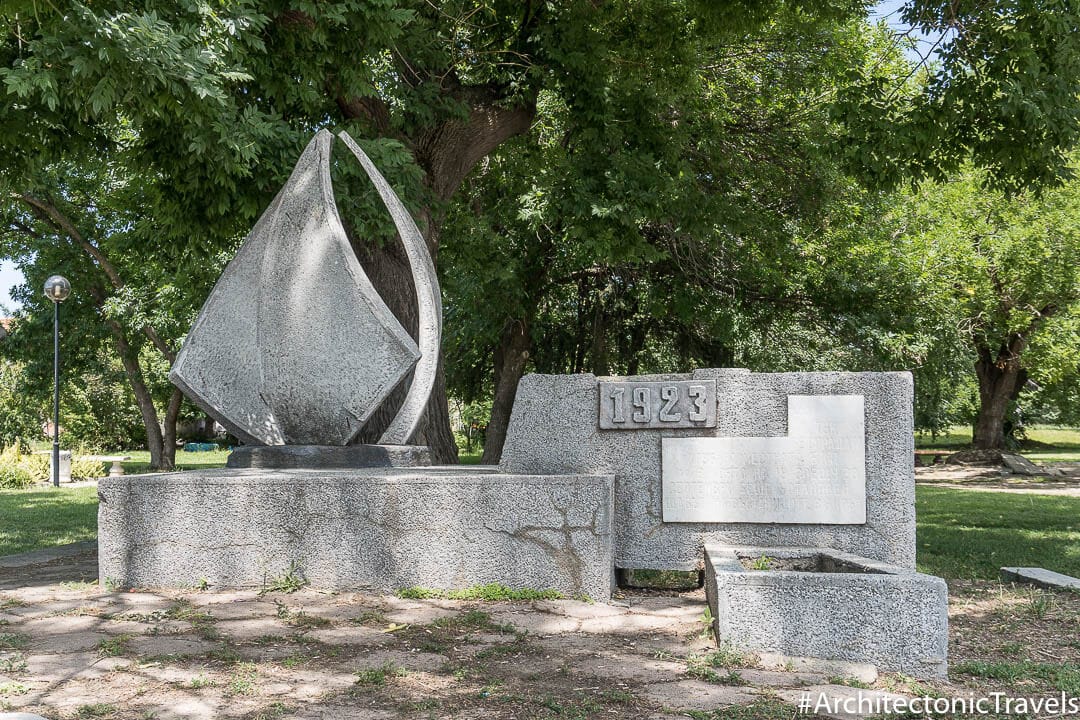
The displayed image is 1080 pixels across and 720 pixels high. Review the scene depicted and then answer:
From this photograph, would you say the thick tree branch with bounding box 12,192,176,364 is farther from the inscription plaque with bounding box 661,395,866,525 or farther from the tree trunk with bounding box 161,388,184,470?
the inscription plaque with bounding box 661,395,866,525

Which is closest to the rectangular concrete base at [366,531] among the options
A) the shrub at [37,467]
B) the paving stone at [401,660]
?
the paving stone at [401,660]

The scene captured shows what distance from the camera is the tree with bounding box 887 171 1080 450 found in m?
20.4

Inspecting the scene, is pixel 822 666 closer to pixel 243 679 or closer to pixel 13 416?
pixel 243 679

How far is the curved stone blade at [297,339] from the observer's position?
274 inches

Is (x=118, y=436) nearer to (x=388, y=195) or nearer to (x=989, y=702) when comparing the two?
(x=388, y=195)

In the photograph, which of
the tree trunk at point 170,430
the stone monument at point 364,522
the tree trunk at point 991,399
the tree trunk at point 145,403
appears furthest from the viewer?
the tree trunk at point 991,399

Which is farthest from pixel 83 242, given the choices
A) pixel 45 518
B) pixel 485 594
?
pixel 485 594

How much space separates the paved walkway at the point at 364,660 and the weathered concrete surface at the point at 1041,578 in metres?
2.88

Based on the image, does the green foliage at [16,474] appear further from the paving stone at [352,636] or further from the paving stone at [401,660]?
the paving stone at [401,660]

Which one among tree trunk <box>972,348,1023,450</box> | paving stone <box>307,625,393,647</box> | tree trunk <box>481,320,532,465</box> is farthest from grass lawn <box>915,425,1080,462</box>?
paving stone <box>307,625,393,647</box>

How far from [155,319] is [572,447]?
13617mm

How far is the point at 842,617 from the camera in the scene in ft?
15.3

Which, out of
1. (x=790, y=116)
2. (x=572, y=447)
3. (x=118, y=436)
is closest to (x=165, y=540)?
(x=572, y=447)

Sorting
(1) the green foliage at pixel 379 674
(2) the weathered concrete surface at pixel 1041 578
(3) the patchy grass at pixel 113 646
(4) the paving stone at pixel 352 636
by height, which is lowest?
(2) the weathered concrete surface at pixel 1041 578
